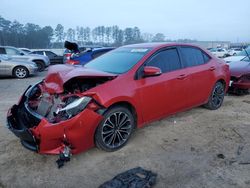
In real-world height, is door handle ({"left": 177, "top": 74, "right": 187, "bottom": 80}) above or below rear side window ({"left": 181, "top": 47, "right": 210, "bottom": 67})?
below

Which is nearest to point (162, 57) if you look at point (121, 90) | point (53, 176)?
point (121, 90)

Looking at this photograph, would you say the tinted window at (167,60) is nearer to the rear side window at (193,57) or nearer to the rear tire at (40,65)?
the rear side window at (193,57)

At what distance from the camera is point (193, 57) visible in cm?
481

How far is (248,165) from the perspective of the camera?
3.16 metres

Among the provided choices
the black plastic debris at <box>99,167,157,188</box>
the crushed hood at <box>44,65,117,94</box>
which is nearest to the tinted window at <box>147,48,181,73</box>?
the crushed hood at <box>44,65,117,94</box>

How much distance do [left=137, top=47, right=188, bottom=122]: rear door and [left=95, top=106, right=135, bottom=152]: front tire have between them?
0.34 meters

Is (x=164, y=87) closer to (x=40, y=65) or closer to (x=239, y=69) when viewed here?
(x=239, y=69)

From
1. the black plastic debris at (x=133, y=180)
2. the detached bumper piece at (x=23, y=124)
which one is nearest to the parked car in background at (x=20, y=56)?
the detached bumper piece at (x=23, y=124)

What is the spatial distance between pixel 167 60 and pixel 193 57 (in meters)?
0.87

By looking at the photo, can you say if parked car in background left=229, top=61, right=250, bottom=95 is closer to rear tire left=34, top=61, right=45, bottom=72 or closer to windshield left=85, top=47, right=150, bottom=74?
windshield left=85, top=47, right=150, bottom=74

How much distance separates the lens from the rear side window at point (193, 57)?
458 centimetres

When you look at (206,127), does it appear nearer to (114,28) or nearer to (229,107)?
(229,107)

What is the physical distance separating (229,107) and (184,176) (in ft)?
11.4

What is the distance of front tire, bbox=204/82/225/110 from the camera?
5.33 metres
